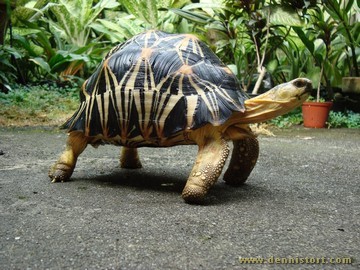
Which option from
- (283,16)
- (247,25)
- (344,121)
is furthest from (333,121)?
(247,25)

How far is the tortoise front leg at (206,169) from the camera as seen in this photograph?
1.87m

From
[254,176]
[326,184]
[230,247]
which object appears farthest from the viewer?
[254,176]

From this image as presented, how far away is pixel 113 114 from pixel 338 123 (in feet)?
12.7

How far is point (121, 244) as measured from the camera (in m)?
1.35

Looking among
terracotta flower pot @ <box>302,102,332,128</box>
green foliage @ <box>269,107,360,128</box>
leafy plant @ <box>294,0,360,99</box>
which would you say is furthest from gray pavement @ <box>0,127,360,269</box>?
leafy plant @ <box>294,0,360,99</box>

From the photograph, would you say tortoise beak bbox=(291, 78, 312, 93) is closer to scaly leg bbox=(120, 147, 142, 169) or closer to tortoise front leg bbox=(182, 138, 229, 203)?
tortoise front leg bbox=(182, 138, 229, 203)

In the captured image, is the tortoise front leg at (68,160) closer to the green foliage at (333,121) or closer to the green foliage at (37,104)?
the green foliage at (37,104)

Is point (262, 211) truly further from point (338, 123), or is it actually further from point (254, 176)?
point (338, 123)

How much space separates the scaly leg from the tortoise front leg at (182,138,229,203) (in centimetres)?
83

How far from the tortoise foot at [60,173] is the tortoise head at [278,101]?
0.97 meters

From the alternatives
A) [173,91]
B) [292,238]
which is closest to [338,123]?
[173,91]

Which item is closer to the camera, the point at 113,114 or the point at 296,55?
the point at 113,114

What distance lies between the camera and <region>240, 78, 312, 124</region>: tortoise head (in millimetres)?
1968

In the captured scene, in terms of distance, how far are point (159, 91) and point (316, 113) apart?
352 cm
